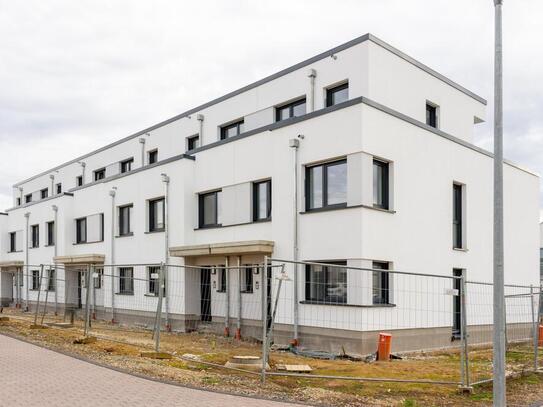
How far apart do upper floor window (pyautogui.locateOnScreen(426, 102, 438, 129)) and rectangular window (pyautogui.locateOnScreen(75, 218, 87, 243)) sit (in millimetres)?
17264

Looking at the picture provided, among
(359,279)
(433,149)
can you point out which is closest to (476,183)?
(433,149)

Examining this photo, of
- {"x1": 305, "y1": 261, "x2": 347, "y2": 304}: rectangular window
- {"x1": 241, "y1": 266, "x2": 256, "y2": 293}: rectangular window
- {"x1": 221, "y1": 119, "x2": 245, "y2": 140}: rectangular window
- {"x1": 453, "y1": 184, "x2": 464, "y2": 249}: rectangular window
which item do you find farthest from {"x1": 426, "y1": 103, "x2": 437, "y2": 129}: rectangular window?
{"x1": 241, "y1": 266, "x2": 256, "y2": 293}: rectangular window

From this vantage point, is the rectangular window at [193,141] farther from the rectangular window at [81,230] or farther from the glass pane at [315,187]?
the glass pane at [315,187]

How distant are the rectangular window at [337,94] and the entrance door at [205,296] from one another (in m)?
7.37

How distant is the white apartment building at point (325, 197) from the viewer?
1581 centimetres

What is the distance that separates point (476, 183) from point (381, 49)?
5.48 m

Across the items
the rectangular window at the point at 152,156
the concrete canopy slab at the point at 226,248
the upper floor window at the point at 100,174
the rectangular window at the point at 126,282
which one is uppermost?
the rectangular window at the point at 152,156

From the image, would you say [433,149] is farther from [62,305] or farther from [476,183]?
[62,305]

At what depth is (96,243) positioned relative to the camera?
1086 inches

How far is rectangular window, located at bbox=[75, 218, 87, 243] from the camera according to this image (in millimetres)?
29344

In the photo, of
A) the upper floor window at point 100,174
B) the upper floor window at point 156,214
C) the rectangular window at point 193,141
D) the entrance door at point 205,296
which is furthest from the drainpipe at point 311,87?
the upper floor window at point 100,174

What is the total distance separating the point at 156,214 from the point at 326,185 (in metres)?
9.32

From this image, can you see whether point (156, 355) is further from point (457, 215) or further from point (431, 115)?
point (431, 115)

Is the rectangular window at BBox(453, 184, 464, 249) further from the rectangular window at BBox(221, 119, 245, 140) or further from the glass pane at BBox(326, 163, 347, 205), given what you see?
the rectangular window at BBox(221, 119, 245, 140)
